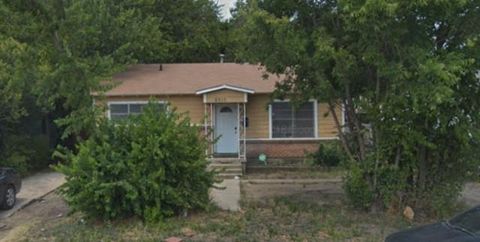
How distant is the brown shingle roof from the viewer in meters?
20.6

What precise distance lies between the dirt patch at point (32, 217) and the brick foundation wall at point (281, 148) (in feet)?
26.5

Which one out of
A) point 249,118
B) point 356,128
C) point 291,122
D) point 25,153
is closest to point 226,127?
point 249,118

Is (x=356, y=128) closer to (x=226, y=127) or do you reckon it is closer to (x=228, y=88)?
(x=228, y=88)

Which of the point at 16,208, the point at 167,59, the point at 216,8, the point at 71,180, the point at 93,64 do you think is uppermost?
the point at 216,8

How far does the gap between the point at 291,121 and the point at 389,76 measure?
38.3ft

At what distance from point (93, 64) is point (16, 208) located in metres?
4.51

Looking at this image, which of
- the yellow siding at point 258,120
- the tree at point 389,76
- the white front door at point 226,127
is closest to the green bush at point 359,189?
the tree at point 389,76

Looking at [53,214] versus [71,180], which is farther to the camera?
[53,214]

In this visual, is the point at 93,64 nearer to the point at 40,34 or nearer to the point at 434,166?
the point at 40,34

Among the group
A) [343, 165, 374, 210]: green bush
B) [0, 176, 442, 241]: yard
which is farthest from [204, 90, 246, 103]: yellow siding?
[343, 165, 374, 210]: green bush

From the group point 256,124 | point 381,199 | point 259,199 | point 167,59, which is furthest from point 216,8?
point 381,199

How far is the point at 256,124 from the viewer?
20.8 metres

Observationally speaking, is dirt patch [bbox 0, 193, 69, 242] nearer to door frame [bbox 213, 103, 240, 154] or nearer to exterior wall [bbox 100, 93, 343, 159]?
exterior wall [bbox 100, 93, 343, 159]

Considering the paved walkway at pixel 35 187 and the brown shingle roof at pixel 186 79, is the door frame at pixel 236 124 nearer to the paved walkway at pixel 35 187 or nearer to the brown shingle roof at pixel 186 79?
the brown shingle roof at pixel 186 79
